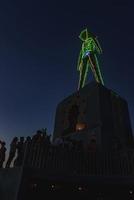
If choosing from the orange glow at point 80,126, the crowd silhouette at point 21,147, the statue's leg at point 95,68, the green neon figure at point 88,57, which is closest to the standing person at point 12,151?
the crowd silhouette at point 21,147

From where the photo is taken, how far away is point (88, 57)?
1035 inches

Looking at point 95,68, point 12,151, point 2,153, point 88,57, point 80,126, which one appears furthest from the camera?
point 88,57

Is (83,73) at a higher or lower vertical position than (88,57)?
lower

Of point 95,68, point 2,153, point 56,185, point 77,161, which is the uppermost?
point 95,68

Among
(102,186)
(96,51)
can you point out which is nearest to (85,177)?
(102,186)

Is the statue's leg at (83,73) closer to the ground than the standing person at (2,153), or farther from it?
farther from it

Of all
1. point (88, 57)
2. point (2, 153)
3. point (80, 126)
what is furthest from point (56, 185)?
point (88, 57)

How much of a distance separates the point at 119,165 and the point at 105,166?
32.8 inches

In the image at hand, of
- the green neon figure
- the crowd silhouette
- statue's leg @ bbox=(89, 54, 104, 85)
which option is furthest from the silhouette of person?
statue's leg @ bbox=(89, 54, 104, 85)

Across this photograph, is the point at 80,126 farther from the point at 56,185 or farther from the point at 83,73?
the point at 83,73

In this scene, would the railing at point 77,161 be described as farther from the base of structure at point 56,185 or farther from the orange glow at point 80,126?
the orange glow at point 80,126

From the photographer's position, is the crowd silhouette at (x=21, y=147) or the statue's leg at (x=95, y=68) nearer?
the crowd silhouette at (x=21, y=147)

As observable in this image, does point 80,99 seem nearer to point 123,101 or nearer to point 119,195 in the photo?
point 123,101

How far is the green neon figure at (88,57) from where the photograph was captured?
24902mm
